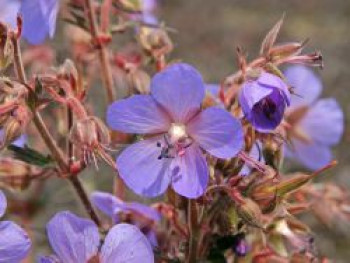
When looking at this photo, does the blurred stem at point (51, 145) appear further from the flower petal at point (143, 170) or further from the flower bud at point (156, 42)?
the flower bud at point (156, 42)

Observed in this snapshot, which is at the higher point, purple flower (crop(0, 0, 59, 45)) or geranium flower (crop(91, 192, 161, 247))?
purple flower (crop(0, 0, 59, 45))

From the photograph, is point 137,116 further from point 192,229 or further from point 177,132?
point 192,229

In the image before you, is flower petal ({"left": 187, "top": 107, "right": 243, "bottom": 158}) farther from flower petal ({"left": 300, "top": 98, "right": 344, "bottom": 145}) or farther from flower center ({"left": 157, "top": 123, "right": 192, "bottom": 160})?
flower petal ({"left": 300, "top": 98, "right": 344, "bottom": 145})

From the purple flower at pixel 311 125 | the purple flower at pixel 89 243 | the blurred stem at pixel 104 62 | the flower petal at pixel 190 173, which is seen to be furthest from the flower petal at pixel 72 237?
the purple flower at pixel 311 125

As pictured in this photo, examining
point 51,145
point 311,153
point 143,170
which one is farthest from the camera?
point 311,153

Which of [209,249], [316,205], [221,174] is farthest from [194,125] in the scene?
[316,205]

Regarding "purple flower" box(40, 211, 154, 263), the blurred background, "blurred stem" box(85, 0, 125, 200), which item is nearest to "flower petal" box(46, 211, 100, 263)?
"purple flower" box(40, 211, 154, 263)

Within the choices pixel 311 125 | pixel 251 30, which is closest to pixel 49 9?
pixel 311 125
